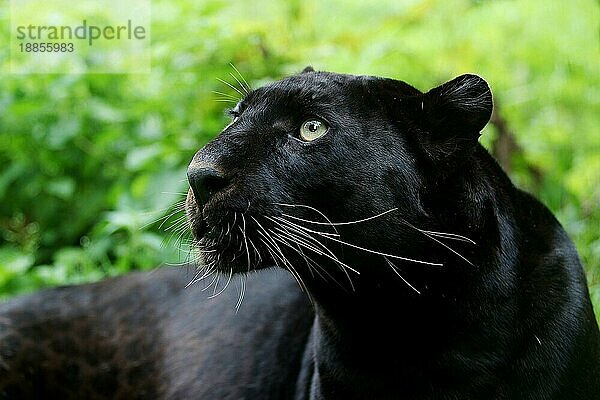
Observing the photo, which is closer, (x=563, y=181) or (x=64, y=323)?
(x=64, y=323)

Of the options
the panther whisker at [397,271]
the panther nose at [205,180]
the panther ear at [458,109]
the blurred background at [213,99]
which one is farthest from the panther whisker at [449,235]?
the blurred background at [213,99]

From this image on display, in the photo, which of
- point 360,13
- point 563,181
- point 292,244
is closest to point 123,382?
point 292,244

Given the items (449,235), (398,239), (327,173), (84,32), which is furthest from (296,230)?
(84,32)

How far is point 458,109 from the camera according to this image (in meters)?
2.18

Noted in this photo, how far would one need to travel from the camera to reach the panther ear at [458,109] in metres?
2.17

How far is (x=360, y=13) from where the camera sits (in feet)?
16.8

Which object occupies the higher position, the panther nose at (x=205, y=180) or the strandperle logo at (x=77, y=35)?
the strandperle logo at (x=77, y=35)

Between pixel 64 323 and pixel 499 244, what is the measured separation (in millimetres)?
1988

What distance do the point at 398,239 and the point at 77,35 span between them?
13.7 feet

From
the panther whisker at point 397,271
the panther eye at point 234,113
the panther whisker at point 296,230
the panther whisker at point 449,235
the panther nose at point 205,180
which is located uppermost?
the panther eye at point 234,113

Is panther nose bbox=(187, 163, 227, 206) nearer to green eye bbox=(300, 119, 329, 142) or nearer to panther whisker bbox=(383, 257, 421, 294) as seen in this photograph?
green eye bbox=(300, 119, 329, 142)

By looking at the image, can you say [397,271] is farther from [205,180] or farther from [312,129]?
[205,180]

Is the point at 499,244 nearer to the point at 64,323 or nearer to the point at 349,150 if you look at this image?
the point at 349,150

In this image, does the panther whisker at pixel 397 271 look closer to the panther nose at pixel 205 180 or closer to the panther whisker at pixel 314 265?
the panther whisker at pixel 314 265
